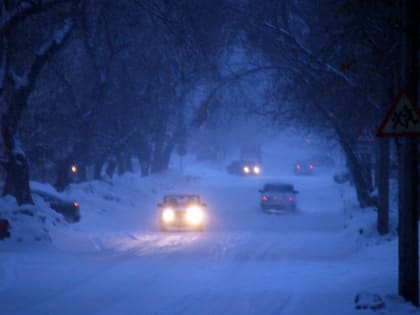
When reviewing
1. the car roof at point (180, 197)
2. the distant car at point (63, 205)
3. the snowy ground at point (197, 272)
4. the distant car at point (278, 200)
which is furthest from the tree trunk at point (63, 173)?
the distant car at point (278, 200)

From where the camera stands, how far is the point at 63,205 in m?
23.2

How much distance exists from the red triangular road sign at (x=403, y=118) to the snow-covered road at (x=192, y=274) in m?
2.64

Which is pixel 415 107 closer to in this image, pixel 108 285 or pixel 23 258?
pixel 108 285

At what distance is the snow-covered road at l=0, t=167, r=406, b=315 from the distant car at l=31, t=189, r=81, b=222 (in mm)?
3387

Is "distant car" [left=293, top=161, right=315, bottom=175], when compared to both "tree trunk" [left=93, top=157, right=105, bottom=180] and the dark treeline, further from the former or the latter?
the dark treeline

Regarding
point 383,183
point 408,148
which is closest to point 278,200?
point 383,183

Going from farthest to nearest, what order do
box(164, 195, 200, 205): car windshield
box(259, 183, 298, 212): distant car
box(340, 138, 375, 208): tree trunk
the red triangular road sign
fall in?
box(259, 183, 298, 212): distant car, box(164, 195, 200, 205): car windshield, box(340, 138, 375, 208): tree trunk, the red triangular road sign

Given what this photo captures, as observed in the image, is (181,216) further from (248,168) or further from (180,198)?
(248,168)

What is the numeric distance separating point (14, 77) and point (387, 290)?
488 inches

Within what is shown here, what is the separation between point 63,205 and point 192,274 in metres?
12.7

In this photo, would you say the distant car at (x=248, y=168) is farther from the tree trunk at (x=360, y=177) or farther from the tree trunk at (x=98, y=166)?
the tree trunk at (x=360, y=177)

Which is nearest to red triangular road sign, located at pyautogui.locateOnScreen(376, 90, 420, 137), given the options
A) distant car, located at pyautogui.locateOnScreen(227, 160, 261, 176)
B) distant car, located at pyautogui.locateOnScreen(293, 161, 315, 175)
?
distant car, located at pyautogui.locateOnScreen(227, 160, 261, 176)

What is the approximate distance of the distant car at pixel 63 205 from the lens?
23125 millimetres

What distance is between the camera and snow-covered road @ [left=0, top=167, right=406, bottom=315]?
29.1 ft
